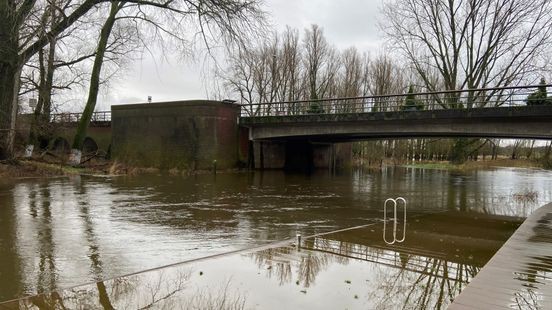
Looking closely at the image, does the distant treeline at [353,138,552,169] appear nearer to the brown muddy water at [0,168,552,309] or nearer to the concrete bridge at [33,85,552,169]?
the concrete bridge at [33,85,552,169]

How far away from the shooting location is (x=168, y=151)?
31859mm

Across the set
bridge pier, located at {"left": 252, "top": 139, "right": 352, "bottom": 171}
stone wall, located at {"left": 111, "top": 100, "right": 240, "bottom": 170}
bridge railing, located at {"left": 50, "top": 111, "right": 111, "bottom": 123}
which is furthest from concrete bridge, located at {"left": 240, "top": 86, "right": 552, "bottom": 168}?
bridge railing, located at {"left": 50, "top": 111, "right": 111, "bottom": 123}

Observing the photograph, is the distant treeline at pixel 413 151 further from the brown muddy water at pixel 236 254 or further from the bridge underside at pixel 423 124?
the brown muddy water at pixel 236 254

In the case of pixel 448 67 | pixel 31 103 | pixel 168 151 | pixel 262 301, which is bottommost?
pixel 262 301

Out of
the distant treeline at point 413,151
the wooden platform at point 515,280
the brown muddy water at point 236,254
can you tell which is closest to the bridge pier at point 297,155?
the distant treeline at point 413,151

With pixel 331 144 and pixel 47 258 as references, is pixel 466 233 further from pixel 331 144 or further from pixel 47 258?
pixel 331 144

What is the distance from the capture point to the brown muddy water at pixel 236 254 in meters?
5.42

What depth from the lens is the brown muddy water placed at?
17.8ft

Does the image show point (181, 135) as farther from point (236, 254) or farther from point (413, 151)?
point (413, 151)

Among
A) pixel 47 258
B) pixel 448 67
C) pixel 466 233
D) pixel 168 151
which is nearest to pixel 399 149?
pixel 448 67

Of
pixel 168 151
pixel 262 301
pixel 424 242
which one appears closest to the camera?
pixel 262 301

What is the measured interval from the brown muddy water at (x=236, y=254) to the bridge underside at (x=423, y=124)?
280 inches

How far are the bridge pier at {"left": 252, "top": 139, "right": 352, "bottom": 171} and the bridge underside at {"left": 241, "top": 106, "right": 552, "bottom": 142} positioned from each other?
2.39 metres

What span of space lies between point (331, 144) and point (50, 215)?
3363cm
